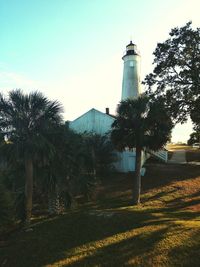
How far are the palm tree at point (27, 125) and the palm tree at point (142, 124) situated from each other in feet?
26.4

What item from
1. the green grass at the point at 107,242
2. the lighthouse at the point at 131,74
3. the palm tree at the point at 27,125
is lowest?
the green grass at the point at 107,242

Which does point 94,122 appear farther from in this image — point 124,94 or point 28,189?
point 28,189

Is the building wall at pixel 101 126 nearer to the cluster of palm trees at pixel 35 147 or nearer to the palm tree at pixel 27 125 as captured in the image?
the cluster of palm trees at pixel 35 147

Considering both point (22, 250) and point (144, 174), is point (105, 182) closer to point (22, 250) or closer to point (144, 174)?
point (144, 174)

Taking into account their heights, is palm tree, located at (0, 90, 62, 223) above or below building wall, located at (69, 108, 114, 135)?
below

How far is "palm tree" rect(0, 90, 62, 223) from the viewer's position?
52.0 feet

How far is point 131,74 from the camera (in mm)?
39156

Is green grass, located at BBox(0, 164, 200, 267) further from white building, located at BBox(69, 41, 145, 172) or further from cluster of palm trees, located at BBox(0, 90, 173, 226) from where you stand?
white building, located at BBox(69, 41, 145, 172)

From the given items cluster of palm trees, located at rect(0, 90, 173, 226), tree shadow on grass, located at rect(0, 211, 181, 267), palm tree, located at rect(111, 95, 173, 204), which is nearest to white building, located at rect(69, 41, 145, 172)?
palm tree, located at rect(111, 95, 173, 204)

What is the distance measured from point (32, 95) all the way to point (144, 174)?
64.5ft

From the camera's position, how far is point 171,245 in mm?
12859

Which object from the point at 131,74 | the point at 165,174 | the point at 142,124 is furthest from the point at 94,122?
the point at 142,124

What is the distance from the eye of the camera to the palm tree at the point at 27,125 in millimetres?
15852

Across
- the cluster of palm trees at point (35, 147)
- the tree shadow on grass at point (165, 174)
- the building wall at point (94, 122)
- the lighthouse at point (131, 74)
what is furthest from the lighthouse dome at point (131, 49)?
the cluster of palm trees at point (35, 147)
